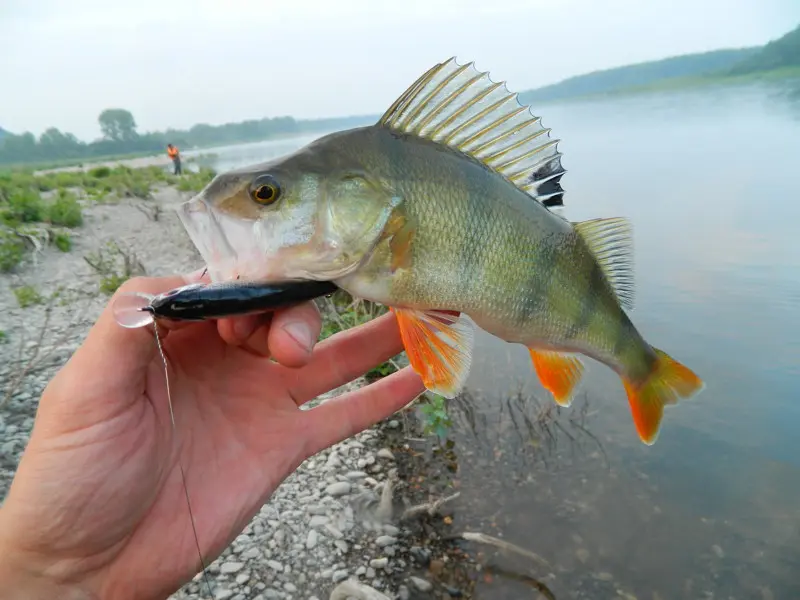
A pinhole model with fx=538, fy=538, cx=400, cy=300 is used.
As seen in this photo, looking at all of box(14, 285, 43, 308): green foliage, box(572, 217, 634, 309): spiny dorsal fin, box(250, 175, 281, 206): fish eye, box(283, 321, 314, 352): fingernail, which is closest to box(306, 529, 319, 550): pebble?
box(283, 321, 314, 352): fingernail

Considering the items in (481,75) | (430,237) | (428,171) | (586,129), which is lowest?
(586,129)

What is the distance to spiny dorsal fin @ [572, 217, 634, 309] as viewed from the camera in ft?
7.11

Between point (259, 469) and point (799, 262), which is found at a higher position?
point (259, 469)

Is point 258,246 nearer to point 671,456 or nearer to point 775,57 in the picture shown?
point 671,456

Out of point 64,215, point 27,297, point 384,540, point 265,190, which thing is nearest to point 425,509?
point 384,540

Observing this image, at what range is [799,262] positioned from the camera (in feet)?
29.9

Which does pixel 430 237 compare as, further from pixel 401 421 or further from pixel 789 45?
pixel 789 45

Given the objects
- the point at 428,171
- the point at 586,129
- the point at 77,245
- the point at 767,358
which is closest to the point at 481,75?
the point at 428,171

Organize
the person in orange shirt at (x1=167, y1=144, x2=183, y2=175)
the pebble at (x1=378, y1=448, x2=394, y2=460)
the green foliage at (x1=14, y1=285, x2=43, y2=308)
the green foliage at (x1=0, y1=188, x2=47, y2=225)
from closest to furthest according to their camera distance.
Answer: the pebble at (x1=378, y1=448, x2=394, y2=460)
the green foliage at (x1=14, y1=285, x2=43, y2=308)
the green foliage at (x1=0, y1=188, x2=47, y2=225)
the person in orange shirt at (x1=167, y1=144, x2=183, y2=175)

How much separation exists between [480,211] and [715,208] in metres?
13.6

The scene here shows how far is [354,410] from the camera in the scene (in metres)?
2.50

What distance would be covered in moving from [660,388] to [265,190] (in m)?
1.88

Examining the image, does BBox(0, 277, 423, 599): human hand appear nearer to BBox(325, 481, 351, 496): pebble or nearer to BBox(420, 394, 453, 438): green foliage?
BBox(325, 481, 351, 496): pebble

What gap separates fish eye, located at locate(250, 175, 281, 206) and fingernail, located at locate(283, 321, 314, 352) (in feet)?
1.25
